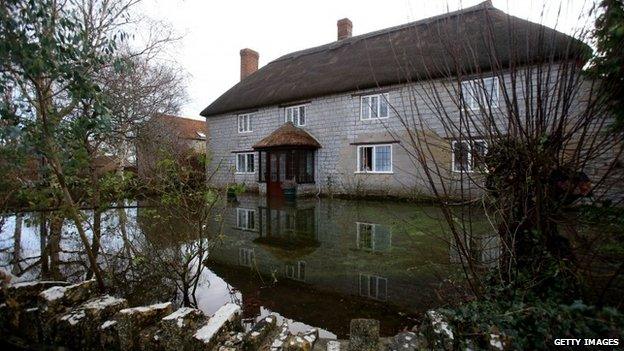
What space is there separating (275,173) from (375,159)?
18.2 ft

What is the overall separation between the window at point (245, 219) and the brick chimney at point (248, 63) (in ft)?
51.9

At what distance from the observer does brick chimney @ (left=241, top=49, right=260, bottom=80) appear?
24375 mm

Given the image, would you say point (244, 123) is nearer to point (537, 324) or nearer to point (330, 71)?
point (330, 71)

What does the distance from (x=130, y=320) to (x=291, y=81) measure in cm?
1770

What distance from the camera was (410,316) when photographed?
11.8ft

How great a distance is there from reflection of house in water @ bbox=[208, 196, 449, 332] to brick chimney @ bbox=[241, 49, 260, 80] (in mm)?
17704

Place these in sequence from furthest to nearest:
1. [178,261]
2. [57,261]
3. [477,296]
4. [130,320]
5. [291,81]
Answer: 1. [291,81]
2. [57,261]
3. [178,261]
4. [477,296]
5. [130,320]

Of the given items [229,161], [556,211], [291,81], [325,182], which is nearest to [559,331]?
[556,211]

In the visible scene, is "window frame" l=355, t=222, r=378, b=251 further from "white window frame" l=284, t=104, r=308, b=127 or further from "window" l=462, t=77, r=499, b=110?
"white window frame" l=284, t=104, r=308, b=127

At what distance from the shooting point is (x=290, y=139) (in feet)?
51.8

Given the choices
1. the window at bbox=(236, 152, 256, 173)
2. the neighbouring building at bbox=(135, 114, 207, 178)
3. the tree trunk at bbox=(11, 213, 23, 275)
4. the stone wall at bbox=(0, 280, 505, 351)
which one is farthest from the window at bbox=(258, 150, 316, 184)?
the stone wall at bbox=(0, 280, 505, 351)

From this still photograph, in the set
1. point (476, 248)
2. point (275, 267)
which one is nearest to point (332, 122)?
point (275, 267)

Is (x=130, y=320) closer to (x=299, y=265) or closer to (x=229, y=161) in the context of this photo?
(x=299, y=265)

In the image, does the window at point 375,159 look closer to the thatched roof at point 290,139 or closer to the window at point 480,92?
the thatched roof at point 290,139
